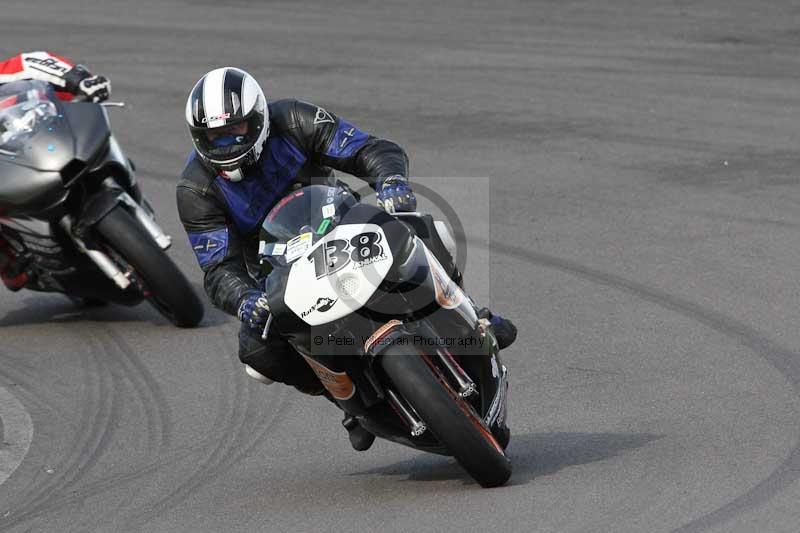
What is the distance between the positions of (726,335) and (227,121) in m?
3.14

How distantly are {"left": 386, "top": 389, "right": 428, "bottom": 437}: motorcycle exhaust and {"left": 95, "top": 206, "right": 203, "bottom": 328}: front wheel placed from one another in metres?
3.26

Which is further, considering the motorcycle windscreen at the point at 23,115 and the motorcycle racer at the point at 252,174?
the motorcycle windscreen at the point at 23,115

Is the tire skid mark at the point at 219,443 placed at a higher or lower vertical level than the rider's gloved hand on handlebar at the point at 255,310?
lower

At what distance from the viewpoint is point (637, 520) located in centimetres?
482

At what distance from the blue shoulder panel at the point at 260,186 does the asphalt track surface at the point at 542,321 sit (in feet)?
3.77

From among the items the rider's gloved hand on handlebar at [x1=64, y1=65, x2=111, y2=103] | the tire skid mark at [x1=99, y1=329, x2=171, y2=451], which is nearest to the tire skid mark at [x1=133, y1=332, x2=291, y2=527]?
the tire skid mark at [x1=99, y1=329, x2=171, y2=451]

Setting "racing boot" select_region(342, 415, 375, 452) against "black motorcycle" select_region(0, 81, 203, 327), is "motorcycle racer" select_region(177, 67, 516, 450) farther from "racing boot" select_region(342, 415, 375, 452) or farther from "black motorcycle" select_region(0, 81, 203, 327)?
"black motorcycle" select_region(0, 81, 203, 327)

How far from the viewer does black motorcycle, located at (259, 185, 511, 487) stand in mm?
4957

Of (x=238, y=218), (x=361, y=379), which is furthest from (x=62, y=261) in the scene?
(x=361, y=379)

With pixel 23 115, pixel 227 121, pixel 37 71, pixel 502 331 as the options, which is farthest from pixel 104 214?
pixel 502 331

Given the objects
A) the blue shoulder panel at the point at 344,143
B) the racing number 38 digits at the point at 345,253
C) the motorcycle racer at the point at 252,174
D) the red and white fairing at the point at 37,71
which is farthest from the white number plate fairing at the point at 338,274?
the red and white fairing at the point at 37,71

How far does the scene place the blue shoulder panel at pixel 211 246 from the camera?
233 inches

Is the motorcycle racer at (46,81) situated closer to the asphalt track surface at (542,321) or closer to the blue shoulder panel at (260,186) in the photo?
the asphalt track surface at (542,321)

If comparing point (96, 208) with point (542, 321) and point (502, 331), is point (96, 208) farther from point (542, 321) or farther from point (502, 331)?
A: point (502, 331)
